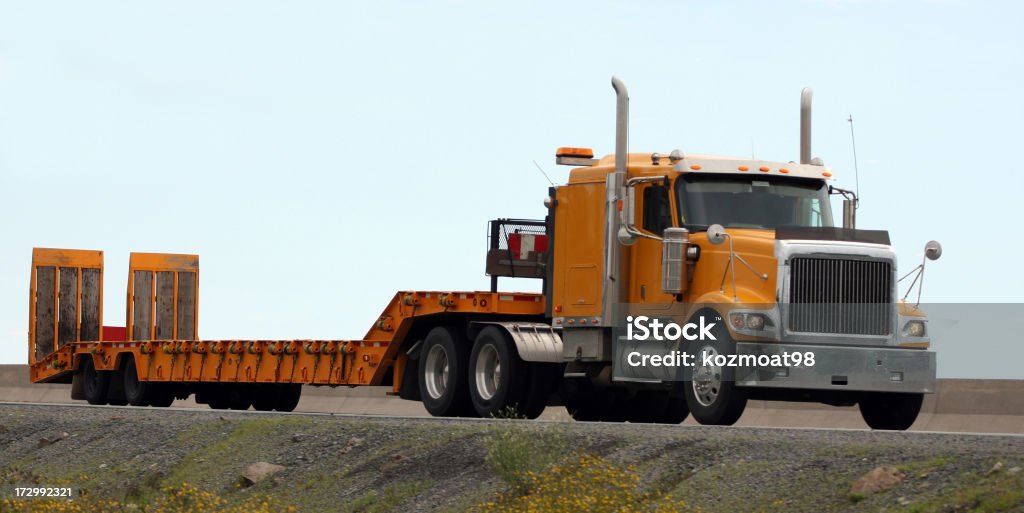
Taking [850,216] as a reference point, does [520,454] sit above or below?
below

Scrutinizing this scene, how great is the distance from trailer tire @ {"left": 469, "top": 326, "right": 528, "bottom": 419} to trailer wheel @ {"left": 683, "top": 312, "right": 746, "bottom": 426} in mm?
2370

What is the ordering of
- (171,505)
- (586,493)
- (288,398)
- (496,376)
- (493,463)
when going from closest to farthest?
(586,493) → (493,463) → (171,505) → (496,376) → (288,398)

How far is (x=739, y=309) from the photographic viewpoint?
1559 centimetres

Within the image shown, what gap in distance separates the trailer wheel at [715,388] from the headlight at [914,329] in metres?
1.83

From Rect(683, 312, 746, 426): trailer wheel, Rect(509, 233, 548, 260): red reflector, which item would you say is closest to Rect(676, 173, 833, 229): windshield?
Rect(683, 312, 746, 426): trailer wheel

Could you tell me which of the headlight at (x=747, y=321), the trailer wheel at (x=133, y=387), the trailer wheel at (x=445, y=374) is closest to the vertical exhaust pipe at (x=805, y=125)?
the headlight at (x=747, y=321)

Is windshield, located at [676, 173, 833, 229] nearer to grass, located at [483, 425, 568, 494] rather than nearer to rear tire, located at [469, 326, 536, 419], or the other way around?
rear tire, located at [469, 326, 536, 419]

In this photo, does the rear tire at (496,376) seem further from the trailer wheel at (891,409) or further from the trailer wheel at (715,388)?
the trailer wheel at (891,409)

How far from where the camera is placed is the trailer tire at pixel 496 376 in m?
18.1

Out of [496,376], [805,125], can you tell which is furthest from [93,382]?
[805,125]

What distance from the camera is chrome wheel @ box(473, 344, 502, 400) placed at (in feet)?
61.3

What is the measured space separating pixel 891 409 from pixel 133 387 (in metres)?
14.6

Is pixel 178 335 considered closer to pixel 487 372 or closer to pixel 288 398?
pixel 288 398

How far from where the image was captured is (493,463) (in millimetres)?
12336
